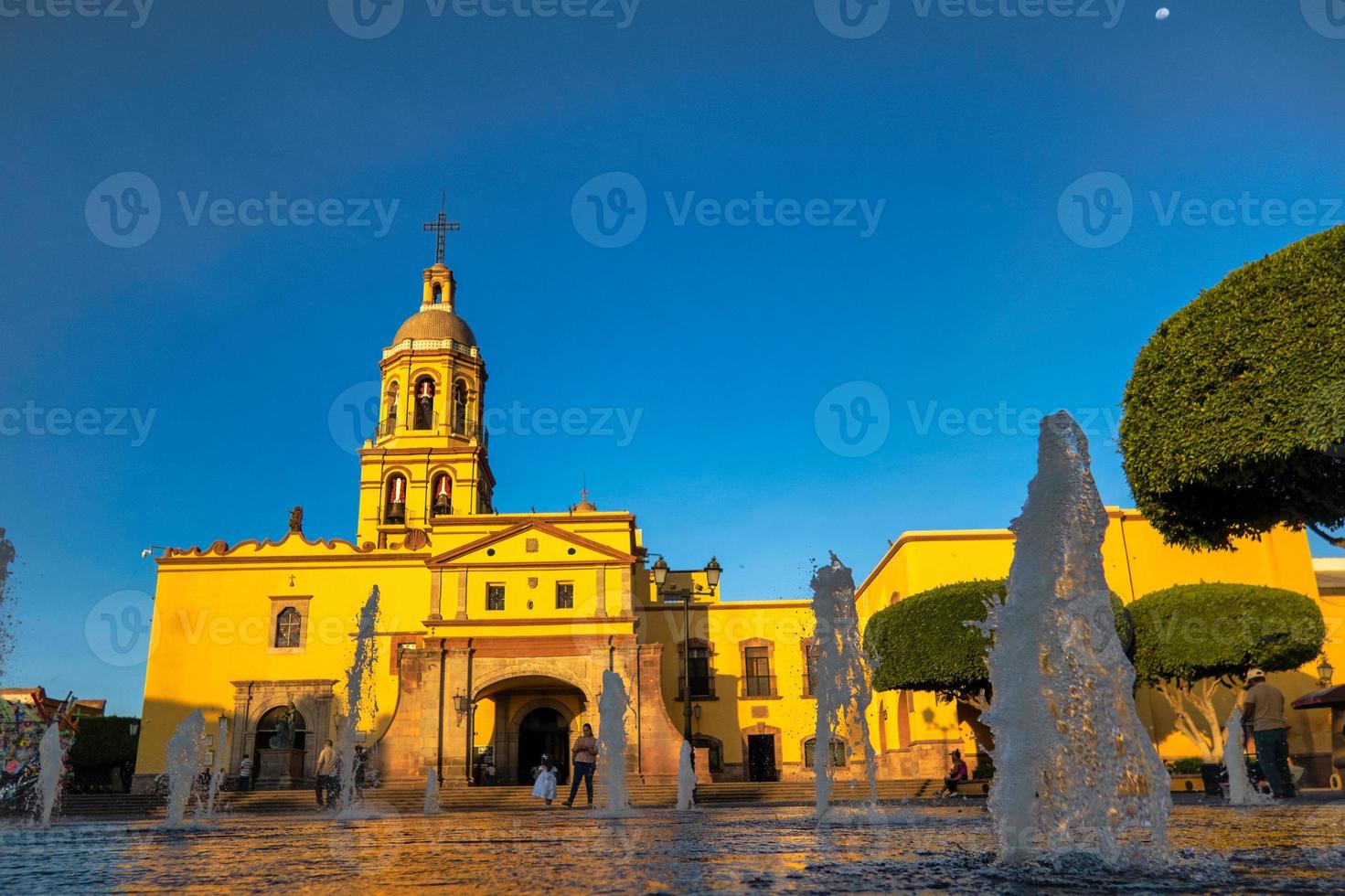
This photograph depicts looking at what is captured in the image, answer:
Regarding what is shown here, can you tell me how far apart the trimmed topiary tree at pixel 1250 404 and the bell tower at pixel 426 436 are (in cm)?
2712

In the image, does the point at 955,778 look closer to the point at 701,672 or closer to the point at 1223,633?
the point at 1223,633

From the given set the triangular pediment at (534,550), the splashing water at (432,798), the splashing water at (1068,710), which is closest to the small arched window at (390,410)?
the triangular pediment at (534,550)

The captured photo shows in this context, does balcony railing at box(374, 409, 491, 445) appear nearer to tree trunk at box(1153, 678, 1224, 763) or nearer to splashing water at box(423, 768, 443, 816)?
splashing water at box(423, 768, 443, 816)

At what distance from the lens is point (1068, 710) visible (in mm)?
5531

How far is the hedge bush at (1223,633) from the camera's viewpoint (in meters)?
20.0

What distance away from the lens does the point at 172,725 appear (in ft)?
103

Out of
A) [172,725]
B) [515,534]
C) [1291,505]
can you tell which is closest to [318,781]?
[515,534]

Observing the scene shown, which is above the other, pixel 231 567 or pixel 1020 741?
pixel 231 567

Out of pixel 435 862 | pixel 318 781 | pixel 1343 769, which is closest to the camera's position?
pixel 435 862

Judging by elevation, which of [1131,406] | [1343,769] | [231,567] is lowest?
[1343,769]

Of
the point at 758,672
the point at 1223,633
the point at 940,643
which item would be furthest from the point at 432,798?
the point at 1223,633

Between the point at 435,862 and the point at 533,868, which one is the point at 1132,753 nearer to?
the point at 533,868

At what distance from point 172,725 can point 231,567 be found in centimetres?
506

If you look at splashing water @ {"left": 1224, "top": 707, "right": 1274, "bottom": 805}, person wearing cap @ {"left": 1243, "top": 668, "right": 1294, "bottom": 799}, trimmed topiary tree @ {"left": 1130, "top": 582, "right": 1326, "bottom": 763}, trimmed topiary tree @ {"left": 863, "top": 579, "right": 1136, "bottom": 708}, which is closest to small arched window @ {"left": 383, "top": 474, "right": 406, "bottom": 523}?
trimmed topiary tree @ {"left": 863, "top": 579, "right": 1136, "bottom": 708}
